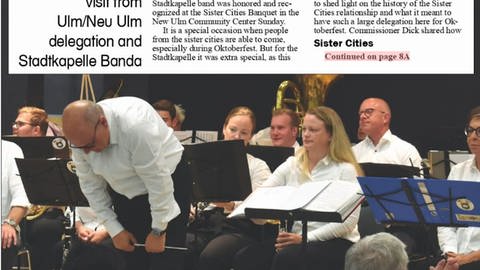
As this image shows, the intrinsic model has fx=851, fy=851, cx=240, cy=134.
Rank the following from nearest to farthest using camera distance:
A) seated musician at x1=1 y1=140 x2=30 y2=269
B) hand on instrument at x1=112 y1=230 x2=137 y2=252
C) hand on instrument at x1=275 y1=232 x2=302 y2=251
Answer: hand on instrument at x1=112 y1=230 x2=137 y2=252, hand on instrument at x1=275 y1=232 x2=302 y2=251, seated musician at x1=1 y1=140 x2=30 y2=269

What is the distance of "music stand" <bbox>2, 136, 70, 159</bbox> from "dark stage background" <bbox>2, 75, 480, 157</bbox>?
158 centimetres

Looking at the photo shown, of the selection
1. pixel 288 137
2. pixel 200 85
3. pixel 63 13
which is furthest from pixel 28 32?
pixel 200 85

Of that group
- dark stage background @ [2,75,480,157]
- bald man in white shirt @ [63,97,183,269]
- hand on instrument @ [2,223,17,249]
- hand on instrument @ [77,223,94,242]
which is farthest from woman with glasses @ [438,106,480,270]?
hand on instrument @ [2,223,17,249]

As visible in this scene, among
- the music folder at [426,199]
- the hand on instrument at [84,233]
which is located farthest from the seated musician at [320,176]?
the hand on instrument at [84,233]

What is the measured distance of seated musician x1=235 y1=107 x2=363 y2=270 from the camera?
4914 mm

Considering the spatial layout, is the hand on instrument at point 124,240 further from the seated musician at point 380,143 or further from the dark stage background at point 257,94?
the dark stage background at point 257,94

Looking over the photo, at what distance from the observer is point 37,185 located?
18.2 feet

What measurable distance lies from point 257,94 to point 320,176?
4347 millimetres

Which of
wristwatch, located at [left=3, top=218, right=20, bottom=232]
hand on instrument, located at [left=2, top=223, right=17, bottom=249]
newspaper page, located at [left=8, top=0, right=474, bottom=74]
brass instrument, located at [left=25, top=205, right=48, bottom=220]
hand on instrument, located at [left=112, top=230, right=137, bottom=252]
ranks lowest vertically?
brass instrument, located at [left=25, top=205, right=48, bottom=220]

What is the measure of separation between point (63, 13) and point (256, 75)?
3720 mm

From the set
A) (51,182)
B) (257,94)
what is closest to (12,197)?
(51,182)

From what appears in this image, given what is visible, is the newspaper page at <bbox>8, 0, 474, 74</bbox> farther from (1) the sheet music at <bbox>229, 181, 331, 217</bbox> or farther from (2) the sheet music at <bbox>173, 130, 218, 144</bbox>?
(1) the sheet music at <bbox>229, 181, 331, 217</bbox>

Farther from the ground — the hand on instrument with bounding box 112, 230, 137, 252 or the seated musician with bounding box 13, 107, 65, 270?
the hand on instrument with bounding box 112, 230, 137, 252

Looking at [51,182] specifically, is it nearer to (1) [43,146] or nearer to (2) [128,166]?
(1) [43,146]
